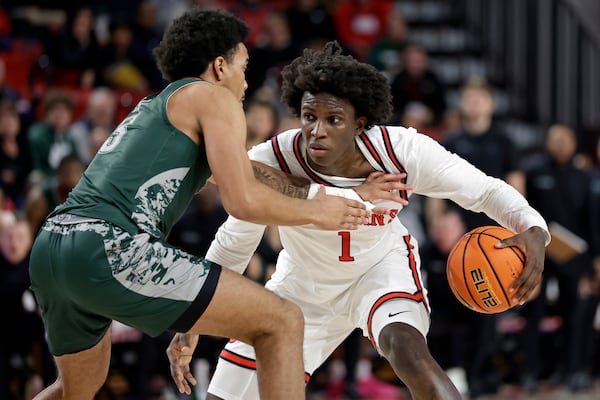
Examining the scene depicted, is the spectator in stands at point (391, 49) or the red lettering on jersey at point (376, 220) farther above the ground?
the spectator in stands at point (391, 49)

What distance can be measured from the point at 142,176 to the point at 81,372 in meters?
0.93

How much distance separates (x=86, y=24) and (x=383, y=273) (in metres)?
5.89

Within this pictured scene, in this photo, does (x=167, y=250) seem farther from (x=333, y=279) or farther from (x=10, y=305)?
(x=10, y=305)

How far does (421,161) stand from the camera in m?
4.63

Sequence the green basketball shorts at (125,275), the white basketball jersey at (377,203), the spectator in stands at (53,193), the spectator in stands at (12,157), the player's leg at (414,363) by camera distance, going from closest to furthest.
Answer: the green basketball shorts at (125,275)
the player's leg at (414,363)
the white basketball jersey at (377,203)
the spectator in stands at (53,193)
the spectator in stands at (12,157)

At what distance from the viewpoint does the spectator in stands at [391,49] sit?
11117 mm

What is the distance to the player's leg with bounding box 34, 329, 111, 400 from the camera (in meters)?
4.16

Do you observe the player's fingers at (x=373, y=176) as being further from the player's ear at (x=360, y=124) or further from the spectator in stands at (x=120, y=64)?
the spectator in stands at (x=120, y=64)

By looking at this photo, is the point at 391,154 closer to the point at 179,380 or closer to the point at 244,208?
the point at 244,208

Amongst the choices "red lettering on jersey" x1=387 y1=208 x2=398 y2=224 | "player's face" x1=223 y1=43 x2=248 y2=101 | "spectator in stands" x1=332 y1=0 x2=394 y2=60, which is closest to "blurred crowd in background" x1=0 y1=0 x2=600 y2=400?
"spectator in stands" x1=332 y1=0 x2=394 y2=60

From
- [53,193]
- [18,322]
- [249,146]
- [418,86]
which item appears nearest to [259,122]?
[249,146]

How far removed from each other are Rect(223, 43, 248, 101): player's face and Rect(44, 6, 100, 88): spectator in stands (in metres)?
5.74

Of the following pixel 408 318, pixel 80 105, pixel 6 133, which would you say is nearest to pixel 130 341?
pixel 6 133

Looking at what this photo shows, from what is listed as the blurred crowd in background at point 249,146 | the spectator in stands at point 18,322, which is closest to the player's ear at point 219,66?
the blurred crowd in background at point 249,146
